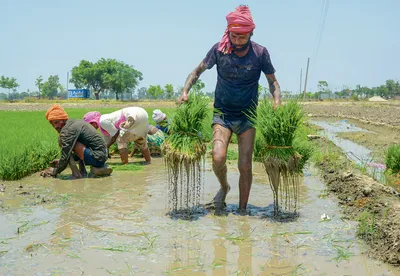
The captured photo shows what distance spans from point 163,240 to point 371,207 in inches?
85.7

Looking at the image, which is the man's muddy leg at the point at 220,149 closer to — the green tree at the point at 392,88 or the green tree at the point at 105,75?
the green tree at the point at 105,75

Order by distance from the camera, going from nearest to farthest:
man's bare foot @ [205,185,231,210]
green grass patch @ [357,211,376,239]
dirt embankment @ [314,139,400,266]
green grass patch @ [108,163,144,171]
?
dirt embankment @ [314,139,400,266] → green grass patch @ [357,211,376,239] → man's bare foot @ [205,185,231,210] → green grass patch @ [108,163,144,171]

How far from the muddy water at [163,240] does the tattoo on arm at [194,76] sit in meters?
1.33

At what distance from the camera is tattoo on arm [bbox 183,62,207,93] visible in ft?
15.7

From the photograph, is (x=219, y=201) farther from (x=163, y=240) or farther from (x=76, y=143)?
(x=76, y=143)

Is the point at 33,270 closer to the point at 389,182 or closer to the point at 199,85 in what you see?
the point at 199,85

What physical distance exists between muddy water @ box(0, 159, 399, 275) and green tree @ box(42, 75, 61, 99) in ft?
323

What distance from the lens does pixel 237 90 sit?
4672mm

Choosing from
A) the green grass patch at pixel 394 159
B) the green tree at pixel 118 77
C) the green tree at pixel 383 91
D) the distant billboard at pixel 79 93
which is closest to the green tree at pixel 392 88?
the green tree at pixel 383 91

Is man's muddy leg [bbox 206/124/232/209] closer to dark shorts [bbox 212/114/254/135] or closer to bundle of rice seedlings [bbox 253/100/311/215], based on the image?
dark shorts [bbox 212/114/254/135]

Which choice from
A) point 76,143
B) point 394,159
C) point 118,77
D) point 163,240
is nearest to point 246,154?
point 163,240

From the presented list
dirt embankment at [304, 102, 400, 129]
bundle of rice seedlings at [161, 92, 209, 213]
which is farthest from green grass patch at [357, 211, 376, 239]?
dirt embankment at [304, 102, 400, 129]

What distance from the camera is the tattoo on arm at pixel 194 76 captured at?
15.7ft

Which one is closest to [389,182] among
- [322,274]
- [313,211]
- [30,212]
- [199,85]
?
[313,211]
